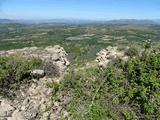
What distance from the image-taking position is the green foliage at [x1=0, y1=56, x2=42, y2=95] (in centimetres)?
767

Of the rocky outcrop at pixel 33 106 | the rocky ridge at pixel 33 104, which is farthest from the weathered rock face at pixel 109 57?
the rocky outcrop at pixel 33 106

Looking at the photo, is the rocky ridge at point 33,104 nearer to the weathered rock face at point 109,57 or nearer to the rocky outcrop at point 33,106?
the rocky outcrop at point 33,106

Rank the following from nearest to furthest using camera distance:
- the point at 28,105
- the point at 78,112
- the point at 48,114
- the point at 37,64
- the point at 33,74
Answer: the point at 78,112, the point at 48,114, the point at 28,105, the point at 33,74, the point at 37,64

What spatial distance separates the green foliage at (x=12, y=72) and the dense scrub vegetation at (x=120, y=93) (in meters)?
2.43

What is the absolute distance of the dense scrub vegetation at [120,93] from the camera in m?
5.06

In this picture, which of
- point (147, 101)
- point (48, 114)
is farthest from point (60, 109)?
point (147, 101)

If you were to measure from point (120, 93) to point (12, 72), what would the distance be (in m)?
4.84

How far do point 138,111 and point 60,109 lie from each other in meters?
2.55

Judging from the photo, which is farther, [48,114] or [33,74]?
[33,74]

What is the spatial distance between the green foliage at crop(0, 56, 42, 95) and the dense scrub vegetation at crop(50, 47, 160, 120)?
2.43 m

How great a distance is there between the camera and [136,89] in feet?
17.3

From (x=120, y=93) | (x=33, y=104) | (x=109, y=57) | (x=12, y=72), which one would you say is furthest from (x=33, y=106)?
(x=109, y=57)

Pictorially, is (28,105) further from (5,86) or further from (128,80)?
(128,80)

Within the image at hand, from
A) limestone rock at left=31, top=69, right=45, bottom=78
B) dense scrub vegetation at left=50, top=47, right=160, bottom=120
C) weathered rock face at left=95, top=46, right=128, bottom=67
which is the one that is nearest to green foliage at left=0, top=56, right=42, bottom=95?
limestone rock at left=31, top=69, right=45, bottom=78
